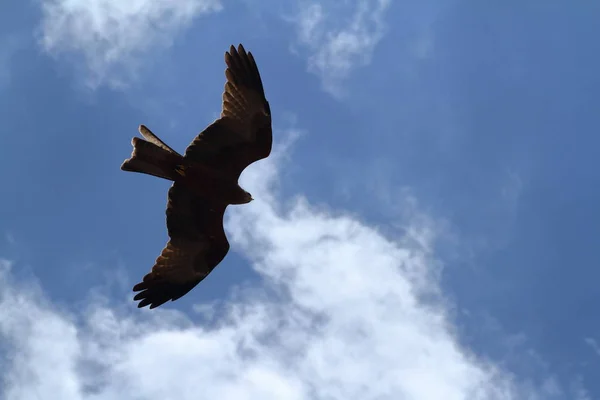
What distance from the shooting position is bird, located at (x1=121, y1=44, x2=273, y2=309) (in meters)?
11.9

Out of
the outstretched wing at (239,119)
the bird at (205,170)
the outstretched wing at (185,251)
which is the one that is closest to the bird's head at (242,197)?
the bird at (205,170)

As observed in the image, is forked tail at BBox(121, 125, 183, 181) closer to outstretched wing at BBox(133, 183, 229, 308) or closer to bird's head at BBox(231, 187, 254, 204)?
outstretched wing at BBox(133, 183, 229, 308)

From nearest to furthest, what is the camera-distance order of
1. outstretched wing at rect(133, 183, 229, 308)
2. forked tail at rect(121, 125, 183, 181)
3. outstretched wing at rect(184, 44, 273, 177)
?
forked tail at rect(121, 125, 183, 181), outstretched wing at rect(184, 44, 273, 177), outstretched wing at rect(133, 183, 229, 308)

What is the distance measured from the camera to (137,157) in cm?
1171

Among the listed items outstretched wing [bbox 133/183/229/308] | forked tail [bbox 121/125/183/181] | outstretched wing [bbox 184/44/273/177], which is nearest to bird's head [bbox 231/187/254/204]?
outstretched wing [bbox 133/183/229/308]

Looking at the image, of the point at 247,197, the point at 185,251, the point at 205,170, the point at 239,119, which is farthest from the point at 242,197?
the point at 185,251

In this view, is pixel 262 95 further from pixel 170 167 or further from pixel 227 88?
pixel 170 167

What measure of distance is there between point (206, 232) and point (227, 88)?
3.22 m

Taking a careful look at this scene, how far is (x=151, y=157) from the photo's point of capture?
11820 millimetres

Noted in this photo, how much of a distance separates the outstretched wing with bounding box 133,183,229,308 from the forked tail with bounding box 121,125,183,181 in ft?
3.68

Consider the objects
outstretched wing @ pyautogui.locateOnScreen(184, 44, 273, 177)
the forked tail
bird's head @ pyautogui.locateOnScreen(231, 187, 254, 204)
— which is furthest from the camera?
bird's head @ pyautogui.locateOnScreen(231, 187, 254, 204)

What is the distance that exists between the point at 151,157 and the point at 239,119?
1.75 metres

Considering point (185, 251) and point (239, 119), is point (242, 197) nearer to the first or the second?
point (239, 119)

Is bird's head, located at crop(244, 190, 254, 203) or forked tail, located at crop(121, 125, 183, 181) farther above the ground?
bird's head, located at crop(244, 190, 254, 203)
